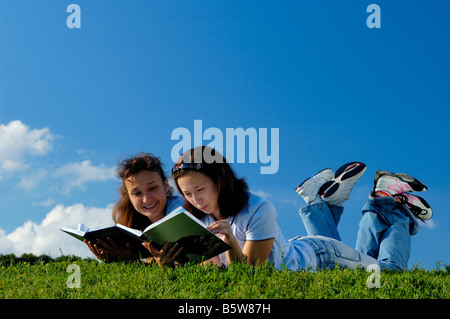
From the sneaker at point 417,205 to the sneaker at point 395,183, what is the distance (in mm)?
117

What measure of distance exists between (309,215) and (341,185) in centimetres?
79

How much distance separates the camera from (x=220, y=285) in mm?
4473

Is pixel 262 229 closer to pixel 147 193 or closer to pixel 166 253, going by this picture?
pixel 166 253

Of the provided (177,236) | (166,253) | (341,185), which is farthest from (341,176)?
(177,236)

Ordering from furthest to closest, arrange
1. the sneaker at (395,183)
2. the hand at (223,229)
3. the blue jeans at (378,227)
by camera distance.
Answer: the sneaker at (395,183) → the blue jeans at (378,227) → the hand at (223,229)

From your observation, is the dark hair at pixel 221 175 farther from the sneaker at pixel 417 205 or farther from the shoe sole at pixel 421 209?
the shoe sole at pixel 421 209

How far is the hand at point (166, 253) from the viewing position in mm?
5088

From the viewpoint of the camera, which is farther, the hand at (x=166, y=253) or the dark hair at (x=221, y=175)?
the dark hair at (x=221, y=175)

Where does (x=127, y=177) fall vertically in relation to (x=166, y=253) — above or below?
above

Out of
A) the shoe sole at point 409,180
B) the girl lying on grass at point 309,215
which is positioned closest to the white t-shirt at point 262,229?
the girl lying on grass at point 309,215

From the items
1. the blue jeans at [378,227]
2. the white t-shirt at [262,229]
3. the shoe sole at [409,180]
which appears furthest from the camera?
the shoe sole at [409,180]

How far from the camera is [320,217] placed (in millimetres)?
8383
